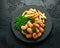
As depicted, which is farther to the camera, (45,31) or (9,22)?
(9,22)

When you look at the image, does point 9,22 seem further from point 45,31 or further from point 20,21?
point 45,31

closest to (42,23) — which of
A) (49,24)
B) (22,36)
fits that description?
(49,24)

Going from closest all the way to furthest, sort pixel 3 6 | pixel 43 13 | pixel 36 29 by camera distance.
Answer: pixel 36 29 < pixel 43 13 < pixel 3 6

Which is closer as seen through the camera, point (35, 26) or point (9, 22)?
point (35, 26)

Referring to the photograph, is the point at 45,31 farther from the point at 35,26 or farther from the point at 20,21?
the point at 20,21

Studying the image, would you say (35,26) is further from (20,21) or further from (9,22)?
(9,22)

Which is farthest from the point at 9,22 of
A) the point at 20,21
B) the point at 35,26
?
the point at 35,26

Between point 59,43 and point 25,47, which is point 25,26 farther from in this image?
point 59,43

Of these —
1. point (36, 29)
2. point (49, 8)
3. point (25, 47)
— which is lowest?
point (25, 47)
